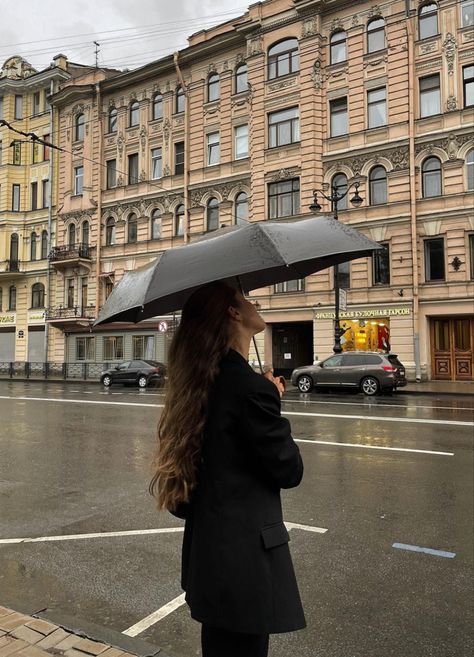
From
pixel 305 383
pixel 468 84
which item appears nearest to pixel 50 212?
pixel 305 383

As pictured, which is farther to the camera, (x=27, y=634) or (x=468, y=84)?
(x=468, y=84)

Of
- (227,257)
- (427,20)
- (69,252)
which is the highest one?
(427,20)

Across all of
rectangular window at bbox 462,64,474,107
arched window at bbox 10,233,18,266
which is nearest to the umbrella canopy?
rectangular window at bbox 462,64,474,107

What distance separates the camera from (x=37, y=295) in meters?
38.4

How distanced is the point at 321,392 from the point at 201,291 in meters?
19.5

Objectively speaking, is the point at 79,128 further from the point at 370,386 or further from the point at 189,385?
the point at 189,385

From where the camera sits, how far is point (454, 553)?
4.44 meters

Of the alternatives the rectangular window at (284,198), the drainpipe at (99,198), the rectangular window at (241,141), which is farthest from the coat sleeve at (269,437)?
the drainpipe at (99,198)

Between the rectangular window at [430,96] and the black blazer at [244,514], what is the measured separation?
26366 mm

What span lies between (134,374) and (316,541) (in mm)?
22806

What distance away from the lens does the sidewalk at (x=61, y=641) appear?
2.77 m

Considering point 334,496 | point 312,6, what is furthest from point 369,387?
point 312,6

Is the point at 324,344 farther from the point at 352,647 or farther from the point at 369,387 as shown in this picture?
the point at 352,647

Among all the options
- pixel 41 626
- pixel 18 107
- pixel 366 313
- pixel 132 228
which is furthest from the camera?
pixel 18 107
